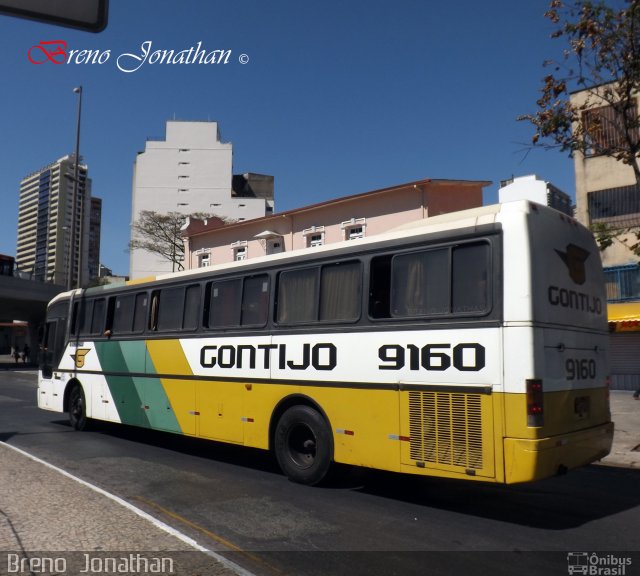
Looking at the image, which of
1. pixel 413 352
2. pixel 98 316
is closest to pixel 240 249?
pixel 98 316

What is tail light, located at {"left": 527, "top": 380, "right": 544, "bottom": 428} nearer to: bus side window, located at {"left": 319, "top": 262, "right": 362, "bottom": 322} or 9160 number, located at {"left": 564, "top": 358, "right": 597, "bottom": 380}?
9160 number, located at {"left": 564, "top": 358, "right": 597, "bottom": 380}

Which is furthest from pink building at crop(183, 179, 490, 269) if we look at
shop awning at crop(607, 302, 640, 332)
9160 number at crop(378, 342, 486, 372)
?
9160 number at crop(378, 342, 486, 372)

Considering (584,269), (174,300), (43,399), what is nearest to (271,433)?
(174,300)

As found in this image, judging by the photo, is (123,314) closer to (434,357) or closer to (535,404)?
(434,357)

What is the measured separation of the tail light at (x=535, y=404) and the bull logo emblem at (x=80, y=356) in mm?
9576

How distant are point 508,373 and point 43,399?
11858 mm

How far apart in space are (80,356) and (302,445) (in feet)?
22.2

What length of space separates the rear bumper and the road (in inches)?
22.8

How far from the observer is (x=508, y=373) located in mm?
5898

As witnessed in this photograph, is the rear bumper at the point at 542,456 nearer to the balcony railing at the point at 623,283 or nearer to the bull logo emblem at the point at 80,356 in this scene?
the bull logo emblem at the point at 80,356

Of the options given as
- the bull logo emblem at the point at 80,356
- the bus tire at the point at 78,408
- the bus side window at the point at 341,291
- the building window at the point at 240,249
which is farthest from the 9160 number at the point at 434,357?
the building window at the point at 240,249

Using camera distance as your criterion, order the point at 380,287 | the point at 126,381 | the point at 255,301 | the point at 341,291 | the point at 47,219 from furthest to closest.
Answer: the point at 47,219
the point at 126,381
the point at 255,301
the point at 341,291
the point at 380,287

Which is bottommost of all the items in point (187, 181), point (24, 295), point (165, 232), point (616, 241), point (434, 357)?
point (434, 357)

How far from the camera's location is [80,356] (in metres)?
12.7
